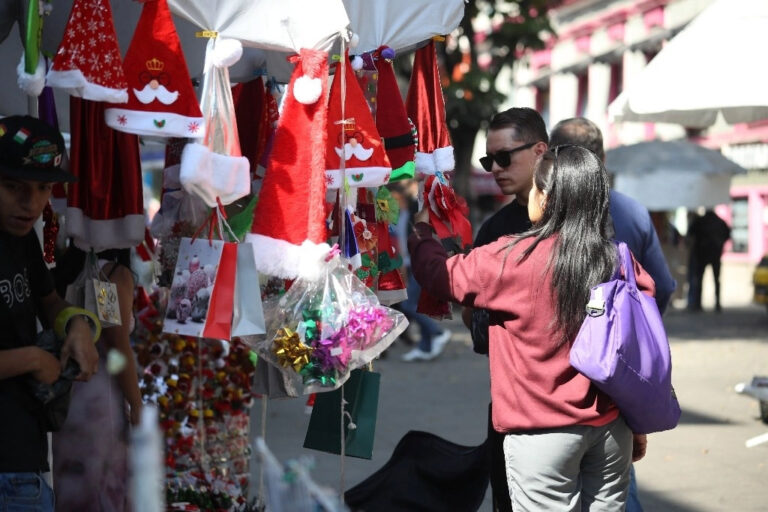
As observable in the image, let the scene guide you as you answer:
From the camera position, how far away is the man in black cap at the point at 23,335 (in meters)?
3.04

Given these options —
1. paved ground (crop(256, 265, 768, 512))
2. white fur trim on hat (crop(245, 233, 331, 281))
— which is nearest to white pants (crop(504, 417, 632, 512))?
white fur trim on hat (crop(245, 233, 331, 281))

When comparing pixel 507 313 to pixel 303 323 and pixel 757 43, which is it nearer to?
pixel 303 323

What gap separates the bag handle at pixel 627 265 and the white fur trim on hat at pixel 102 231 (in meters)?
1.77

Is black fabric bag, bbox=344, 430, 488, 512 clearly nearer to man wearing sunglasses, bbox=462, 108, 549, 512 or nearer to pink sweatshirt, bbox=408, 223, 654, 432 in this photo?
man wearing sunglasses, bbox=462, 108, 549, 512

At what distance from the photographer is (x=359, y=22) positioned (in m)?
4.44

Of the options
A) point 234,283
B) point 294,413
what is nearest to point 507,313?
point 234,283

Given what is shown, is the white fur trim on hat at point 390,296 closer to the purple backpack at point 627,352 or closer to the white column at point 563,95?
the purple backpack at point 627,352

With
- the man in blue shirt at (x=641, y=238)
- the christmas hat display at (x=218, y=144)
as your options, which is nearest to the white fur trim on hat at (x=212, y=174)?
the christmas hat display at (x=218, y=144)

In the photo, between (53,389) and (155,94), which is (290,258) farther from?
(53,389)

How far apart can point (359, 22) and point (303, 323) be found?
137cm

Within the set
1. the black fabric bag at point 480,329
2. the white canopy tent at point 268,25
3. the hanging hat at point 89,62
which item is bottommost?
the black fabric bag at point 480,329

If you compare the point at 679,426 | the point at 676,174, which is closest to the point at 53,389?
the point at 679,426

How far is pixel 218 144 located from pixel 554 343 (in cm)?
130

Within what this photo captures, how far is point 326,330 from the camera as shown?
373 cm
